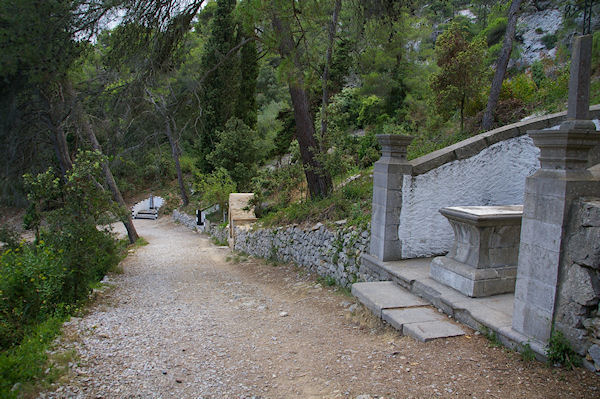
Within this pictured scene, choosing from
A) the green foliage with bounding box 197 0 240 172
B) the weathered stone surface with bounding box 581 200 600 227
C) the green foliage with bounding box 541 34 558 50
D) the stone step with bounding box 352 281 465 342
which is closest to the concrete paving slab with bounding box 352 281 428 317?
the stone step with bounding box 352 281 465 342

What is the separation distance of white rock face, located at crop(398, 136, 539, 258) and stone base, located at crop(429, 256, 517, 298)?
117cm

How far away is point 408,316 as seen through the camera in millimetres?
3926

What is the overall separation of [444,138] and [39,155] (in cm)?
1258

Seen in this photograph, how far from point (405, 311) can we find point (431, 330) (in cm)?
46

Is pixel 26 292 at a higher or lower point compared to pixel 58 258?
lower

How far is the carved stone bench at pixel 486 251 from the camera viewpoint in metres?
3.97

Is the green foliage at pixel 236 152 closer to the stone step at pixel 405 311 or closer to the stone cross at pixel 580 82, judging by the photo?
the stone step at pixel 405 311

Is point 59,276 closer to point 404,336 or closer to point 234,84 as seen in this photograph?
point 404,336

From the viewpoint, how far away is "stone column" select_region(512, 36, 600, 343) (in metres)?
2.73

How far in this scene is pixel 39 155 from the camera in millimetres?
13102

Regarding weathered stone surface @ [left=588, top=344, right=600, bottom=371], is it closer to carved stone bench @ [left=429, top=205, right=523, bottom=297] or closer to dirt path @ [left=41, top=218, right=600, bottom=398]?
dirt path @ [left=41, top=218, right=600, bottom=398]

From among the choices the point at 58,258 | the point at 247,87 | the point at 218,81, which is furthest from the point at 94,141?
the point at 58,258

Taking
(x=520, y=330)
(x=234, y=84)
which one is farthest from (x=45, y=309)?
(x=234, y=84)

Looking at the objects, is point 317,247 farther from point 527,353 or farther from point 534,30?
point 534,30
